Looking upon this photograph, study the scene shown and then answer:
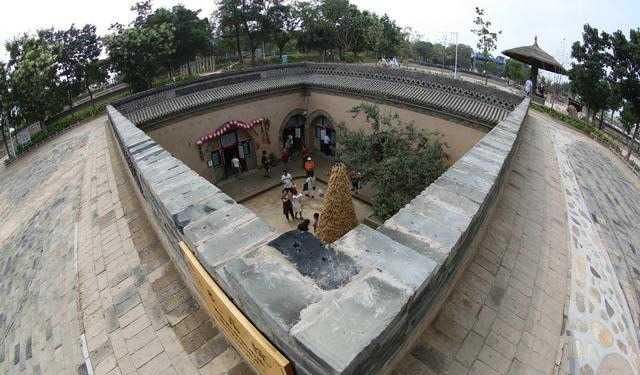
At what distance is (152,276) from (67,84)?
2630 cm

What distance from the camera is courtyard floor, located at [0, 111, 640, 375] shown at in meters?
3.09

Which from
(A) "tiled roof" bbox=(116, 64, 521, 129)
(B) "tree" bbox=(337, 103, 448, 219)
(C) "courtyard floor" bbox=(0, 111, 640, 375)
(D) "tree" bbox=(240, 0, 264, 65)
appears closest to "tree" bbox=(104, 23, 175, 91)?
(D) "tree" bbox=(240, 0, 264, 65)

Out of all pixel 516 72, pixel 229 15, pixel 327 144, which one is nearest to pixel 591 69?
pixel 327 144

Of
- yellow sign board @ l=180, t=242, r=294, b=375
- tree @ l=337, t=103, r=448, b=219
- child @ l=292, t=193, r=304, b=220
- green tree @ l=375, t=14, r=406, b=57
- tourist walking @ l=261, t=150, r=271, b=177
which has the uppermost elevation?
green tree @ l=375, t=14, r=406, b=57

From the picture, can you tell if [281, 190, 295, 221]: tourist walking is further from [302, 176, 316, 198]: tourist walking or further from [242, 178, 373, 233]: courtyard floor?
[302, 176, 316, 198]: tourist walking

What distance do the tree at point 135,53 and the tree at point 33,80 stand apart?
337 cm

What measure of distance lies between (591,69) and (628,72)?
6.15 feet

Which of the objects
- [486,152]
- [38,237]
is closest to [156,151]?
[38,237]

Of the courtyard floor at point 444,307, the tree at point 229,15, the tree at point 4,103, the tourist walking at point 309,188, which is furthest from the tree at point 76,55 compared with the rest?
the courtyard floor at point 444,307

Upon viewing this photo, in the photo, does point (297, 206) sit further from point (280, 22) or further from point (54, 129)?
point (280, 22)

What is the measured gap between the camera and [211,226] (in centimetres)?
328

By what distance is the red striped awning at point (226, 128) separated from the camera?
57.6ft

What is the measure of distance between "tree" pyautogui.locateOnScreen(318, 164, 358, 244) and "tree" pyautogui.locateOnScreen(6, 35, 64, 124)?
1689 cm

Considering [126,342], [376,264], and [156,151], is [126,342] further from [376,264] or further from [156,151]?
[156,151]
